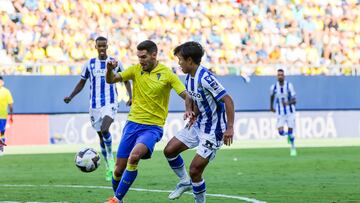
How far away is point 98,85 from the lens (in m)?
17.2

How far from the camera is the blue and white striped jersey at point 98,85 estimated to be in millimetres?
17156

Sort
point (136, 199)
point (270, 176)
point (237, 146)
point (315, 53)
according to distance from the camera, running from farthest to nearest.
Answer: point (315, 53), point (237, 146), point (270, 176), point (136, 199)

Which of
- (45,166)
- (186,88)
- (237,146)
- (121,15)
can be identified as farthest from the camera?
(121,15)

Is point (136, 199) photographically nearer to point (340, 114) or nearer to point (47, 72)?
point (47, 72)

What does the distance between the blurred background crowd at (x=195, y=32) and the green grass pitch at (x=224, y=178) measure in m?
6.30

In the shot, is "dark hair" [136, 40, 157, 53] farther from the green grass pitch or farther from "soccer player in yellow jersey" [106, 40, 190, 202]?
the green grass pitch

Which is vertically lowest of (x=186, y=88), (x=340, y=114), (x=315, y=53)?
(x=340, y=114)

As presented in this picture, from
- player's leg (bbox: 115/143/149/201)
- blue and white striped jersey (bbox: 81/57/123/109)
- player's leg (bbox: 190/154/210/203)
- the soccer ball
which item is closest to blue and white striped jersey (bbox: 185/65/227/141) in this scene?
player's leg (bbox: 190/154/210/203)

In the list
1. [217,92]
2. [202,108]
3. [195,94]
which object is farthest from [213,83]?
[202,108]

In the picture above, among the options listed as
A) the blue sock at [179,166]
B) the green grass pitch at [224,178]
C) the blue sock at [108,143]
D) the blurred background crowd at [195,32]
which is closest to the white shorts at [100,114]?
the blue sock at [108,143]

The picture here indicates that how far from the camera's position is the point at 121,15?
109 ft

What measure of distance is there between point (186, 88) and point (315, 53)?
2516cm

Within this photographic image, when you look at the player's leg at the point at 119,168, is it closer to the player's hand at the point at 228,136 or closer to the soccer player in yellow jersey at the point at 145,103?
the soccer player in yellow jersey at the point at 145,103

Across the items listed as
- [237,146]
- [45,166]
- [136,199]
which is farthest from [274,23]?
[136,199]
